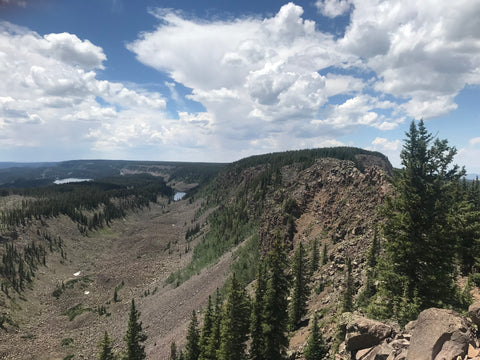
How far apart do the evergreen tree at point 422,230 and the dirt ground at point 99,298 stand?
4577 cm

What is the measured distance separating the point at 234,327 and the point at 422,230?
2136cm

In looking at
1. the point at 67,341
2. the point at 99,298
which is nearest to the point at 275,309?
the point at 67,341

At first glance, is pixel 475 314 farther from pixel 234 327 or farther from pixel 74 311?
pixel 74 311

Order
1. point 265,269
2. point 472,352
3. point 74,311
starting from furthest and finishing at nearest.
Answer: point 74,311 < point 265,269 < point 472,352

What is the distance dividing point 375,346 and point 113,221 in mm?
201583

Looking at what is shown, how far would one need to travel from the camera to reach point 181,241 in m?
154

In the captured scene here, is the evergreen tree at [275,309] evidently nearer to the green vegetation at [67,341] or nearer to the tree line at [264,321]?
the tree line at [264,321]

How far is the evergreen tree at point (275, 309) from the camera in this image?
27.5 m

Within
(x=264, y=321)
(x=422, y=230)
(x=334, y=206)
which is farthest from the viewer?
(x=334, y=206)

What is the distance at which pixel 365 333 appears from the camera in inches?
533

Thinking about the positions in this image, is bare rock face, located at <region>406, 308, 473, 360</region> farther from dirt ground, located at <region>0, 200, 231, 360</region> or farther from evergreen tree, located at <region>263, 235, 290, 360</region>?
dirt ground, located at <region>0, 200, 231, 360</region>

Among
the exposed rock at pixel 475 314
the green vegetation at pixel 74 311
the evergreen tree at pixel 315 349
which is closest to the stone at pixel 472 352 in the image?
the exposed rock at pixel 475 314

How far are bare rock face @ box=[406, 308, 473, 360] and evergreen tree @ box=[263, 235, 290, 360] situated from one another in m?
17.2

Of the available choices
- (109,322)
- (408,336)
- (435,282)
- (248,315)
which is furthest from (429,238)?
(109,322)
